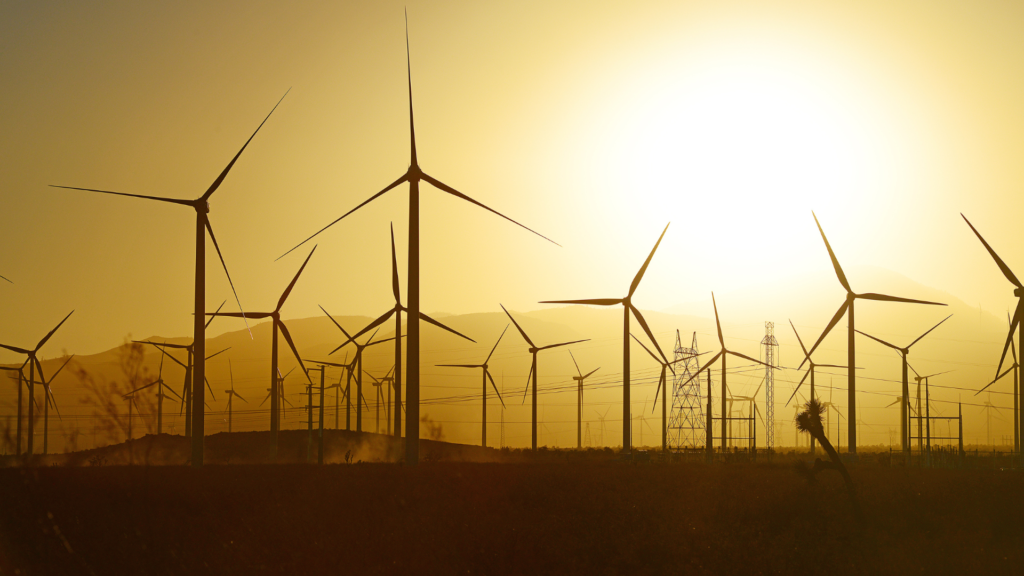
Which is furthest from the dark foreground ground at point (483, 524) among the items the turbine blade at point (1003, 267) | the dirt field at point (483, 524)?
the turbine blade at point (1003, 267)

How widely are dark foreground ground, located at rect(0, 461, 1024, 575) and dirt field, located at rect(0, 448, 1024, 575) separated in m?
0.09

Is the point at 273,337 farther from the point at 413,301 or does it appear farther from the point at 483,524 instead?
the point at 483,524

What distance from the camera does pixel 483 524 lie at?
3109cm

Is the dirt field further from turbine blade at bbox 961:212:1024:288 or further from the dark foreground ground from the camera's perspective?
turbine blade at bbox 961:212:1024:288

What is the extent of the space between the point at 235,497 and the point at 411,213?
1766 centimetres

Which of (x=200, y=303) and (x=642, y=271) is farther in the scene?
(x=642, y=271)

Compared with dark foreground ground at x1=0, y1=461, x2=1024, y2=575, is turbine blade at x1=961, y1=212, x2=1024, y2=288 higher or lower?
higher

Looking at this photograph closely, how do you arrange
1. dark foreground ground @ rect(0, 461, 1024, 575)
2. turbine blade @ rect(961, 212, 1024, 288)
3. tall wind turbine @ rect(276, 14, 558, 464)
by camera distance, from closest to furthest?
dark foreground ground @ rect(0, 461, 1024, 575) < tall wind turbine @ rect(276, 14, 558, 464) < turbine blade @ rect(961, 212, 1024, 288)

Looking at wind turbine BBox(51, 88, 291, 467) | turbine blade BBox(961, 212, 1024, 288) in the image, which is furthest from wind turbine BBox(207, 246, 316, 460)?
turbine blade BBox(961, 212, 1024, 288)

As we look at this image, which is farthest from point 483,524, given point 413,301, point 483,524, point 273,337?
point 273,337

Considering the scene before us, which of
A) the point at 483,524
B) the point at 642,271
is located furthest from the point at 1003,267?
the point at 483,524

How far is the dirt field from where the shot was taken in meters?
27.6

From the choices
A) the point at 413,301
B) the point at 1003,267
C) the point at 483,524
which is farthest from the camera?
the point at 1003,267

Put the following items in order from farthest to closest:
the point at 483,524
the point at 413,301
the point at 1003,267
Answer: the point at 1003,267 < the point at 413,301 < the point at 483,524
